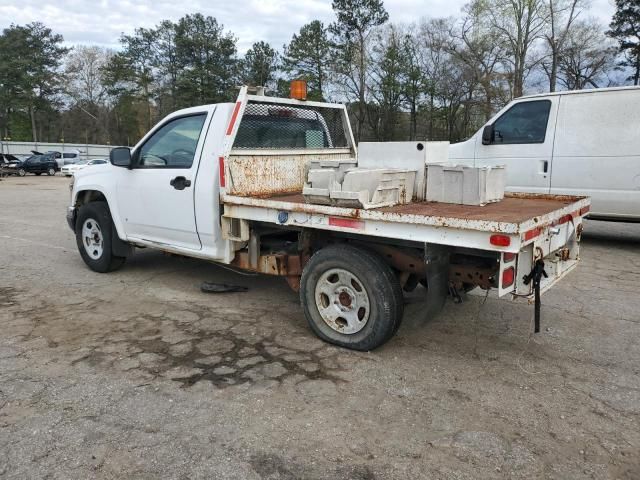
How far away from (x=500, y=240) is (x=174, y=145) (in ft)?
11.2

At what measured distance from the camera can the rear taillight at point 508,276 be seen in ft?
10.8

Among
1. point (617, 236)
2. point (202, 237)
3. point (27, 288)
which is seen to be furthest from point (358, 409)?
point (617, 236)

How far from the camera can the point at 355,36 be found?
43281mm

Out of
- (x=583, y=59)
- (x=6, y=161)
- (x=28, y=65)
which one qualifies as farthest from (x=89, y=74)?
(x=583, y=59)

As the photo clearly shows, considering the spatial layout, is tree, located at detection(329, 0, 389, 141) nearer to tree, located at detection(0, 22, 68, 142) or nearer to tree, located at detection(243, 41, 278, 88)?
tree, located at detection(243, 41, 278, 88)

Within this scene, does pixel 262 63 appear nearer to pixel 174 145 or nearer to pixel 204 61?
pixel 204 61

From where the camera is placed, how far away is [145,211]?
17.8 feet

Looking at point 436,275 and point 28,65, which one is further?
point 28,65

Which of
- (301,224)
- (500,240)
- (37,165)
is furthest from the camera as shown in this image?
(37,165)

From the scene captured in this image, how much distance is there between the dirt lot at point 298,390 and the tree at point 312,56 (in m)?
39.9

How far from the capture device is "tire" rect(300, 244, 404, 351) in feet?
12.2

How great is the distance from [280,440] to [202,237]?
8.14 ft

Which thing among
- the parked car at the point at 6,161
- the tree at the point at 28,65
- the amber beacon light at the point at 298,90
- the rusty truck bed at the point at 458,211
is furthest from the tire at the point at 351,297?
the tree at the point at 28,65

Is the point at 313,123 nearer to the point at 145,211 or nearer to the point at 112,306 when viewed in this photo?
the point at 145,211
